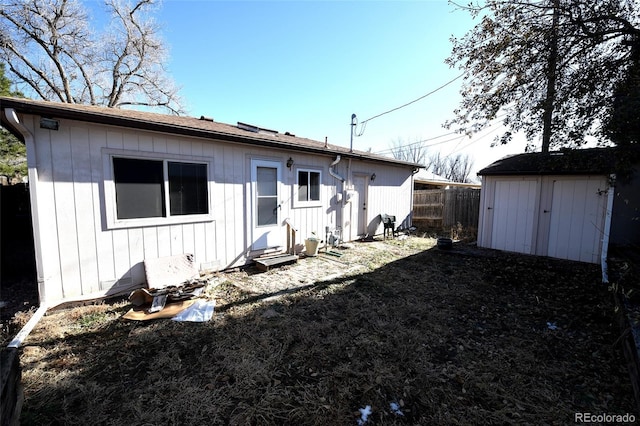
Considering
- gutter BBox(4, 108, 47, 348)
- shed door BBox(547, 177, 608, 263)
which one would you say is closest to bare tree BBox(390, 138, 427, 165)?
shed door BBox(547, 177, 608, 263)

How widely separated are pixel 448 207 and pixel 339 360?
10494 mm

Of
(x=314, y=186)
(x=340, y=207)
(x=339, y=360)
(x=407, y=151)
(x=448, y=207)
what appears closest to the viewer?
(x=339, y=360)

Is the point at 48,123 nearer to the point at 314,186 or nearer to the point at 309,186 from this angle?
the point at 309,186

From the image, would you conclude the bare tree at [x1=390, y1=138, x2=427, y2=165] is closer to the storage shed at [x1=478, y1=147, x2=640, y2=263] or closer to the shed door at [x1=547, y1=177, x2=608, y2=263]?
the storage shed at [x1=478, y1=147, x2=640, y2=263]

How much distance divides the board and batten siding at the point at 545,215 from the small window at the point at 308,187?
16.6 ft

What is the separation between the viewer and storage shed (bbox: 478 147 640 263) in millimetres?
5918

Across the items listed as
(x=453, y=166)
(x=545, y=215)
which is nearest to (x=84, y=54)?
(x=545, y=215)

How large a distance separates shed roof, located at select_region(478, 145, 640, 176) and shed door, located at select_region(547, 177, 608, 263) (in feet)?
1.21

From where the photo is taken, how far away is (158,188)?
14.2 feet

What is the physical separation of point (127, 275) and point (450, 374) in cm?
476

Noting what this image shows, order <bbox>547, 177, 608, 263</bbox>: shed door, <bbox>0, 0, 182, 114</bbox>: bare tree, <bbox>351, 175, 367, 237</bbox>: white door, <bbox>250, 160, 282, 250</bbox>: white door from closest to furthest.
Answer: <bbox>250, 160, 282, 250</bbox>: white door < <bbox>547, 177, 608, 263</bbox>: shed door < <bbox>351, 175, 367, 237</bbox>: white door < <bbox>0, 0, 182, 114</bbox>: bare tree

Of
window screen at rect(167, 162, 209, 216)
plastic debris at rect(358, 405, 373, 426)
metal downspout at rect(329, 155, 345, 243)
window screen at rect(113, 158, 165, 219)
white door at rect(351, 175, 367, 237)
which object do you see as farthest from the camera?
white door at rect(351, 175, 367, 237)

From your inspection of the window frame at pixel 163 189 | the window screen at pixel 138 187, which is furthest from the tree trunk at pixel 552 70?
the window screen at pixel 138 187

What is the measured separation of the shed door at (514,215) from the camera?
693cm
